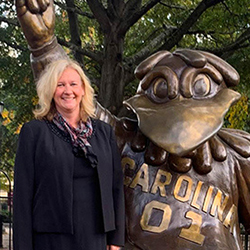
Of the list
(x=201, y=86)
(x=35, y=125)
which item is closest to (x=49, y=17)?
(x=35, y=125)

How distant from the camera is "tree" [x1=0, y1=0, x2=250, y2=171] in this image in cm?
609

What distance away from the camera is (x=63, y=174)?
6.35ft

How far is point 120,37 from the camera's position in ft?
20.5

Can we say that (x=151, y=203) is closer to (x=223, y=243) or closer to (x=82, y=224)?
(x=223, y=243)

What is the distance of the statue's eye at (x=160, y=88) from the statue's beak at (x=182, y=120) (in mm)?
52

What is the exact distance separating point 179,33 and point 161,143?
422 cm

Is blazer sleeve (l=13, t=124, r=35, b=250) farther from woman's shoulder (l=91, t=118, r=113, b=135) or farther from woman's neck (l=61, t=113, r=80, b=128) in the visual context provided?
woman's shoulder (l=91, t=118, r=113, b=135)

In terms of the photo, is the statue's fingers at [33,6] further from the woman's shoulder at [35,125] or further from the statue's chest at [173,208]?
the statue's chest at [173,208]

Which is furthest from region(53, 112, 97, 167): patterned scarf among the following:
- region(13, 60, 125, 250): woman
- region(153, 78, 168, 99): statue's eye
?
→ region(153, 78, 168, 99): statue's eye

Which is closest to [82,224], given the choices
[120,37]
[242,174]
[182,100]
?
[182,100]

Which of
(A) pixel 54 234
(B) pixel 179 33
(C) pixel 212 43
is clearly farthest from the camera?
(C) pixel 212 43

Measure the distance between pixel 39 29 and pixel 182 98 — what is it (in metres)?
0.71

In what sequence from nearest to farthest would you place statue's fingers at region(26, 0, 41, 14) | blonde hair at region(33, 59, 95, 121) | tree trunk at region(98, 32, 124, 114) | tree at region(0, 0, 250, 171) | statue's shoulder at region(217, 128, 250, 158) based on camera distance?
1. blonde hair at region(33, 59, 95, 121)
2. statue's fingers at region(26, 0, 41, 14)
3. statue's shoulder at region(217, 128, 250, 158)
4. tree trunk at region(98, 32, 124, 114)
5. tree at region(0, 0, 250, 171)

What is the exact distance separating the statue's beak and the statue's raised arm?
0.47 meters
